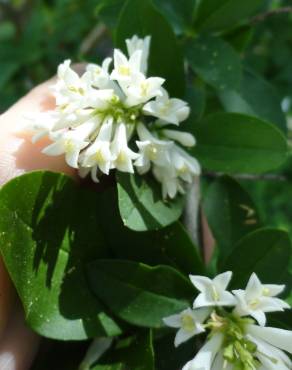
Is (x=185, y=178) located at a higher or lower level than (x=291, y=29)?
higher

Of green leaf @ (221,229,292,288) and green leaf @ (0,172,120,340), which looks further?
green leaf @ (221,229,292,288)

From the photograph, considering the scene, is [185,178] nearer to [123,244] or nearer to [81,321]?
[123,244]

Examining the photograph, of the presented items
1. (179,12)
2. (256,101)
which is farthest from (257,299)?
(179,12)

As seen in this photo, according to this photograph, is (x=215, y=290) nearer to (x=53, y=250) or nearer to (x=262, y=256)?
(x=262, y=256)

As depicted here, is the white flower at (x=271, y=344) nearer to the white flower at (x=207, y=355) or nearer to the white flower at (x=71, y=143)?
the white flower at (x=207, y=355)

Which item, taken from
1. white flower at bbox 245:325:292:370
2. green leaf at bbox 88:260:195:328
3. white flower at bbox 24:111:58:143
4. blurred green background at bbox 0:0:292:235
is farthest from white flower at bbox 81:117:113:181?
blurred green background at bbox 0:0:292:235

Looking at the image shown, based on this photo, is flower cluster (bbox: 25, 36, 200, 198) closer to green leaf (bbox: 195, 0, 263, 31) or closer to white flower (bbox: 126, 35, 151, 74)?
white flower (bbox: 126, 35, 151, 74)

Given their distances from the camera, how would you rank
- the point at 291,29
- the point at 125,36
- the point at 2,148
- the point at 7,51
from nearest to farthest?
the point at 2,148 < the point at 125,36 < the point at 291,29 < the point at 7,51

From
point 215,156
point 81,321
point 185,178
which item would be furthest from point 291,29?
point 81,321
